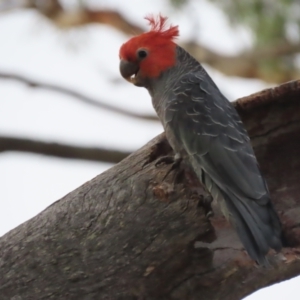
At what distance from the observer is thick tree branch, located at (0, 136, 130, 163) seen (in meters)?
2.82

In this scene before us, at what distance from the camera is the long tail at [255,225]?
6.35 feet

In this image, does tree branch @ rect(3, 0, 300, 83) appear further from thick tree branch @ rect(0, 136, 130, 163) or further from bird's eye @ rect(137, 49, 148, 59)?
bird's eye @ rect(137, 49, 148, 59)

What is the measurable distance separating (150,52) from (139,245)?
0.91m

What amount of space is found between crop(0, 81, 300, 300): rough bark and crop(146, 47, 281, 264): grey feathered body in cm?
9

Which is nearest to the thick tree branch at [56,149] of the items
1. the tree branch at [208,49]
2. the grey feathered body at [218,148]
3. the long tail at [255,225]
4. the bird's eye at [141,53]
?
the grey feathered body at [218,148]

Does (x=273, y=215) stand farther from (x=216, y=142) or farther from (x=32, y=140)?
(x=32, y=140)

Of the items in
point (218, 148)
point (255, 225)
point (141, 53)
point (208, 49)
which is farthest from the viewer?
point (208, 49)

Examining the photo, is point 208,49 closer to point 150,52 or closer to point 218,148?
point 150,52

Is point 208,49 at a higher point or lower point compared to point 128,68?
higher

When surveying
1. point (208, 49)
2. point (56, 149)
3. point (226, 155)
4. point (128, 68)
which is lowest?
point (226, 155)

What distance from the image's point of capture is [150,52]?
106 inches

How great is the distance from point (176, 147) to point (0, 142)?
88 centimetres

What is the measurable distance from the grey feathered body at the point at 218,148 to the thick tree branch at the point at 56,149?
44cm

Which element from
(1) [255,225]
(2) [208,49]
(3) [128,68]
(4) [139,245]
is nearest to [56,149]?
(3) [128,68]
